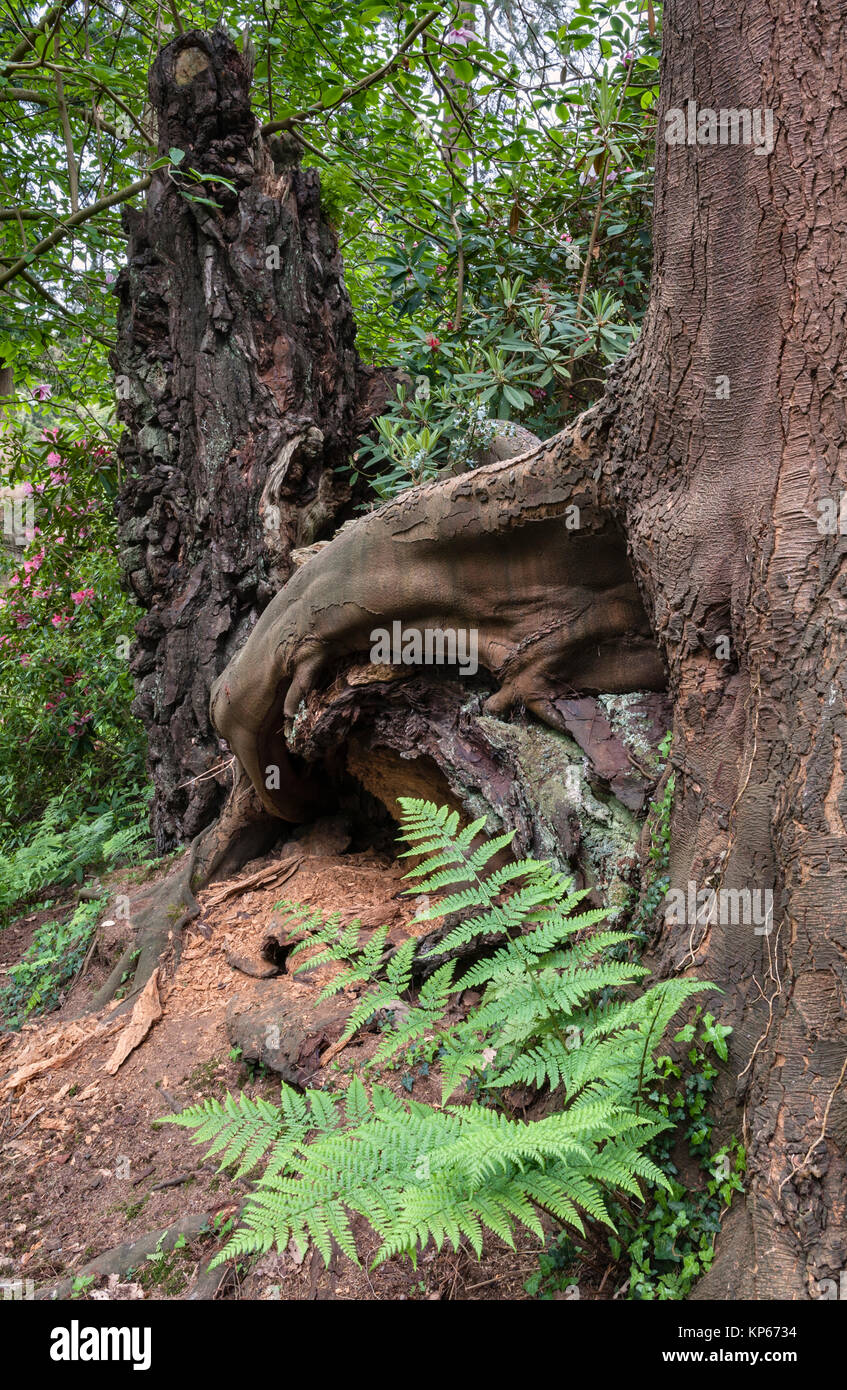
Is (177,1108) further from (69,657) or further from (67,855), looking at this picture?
(69,657)

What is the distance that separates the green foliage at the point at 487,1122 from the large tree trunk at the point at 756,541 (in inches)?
10.6

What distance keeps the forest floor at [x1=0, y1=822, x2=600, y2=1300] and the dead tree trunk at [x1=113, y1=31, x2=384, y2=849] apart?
1.23m

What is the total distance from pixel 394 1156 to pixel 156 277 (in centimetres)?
557

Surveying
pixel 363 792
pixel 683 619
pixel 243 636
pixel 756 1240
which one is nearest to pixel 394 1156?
pixel 756 1240

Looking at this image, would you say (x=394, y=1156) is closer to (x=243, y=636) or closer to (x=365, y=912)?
(x=365, y=912)

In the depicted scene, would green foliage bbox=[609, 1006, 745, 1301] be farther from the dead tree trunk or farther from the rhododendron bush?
the rhododendron bush

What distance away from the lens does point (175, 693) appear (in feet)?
19.0

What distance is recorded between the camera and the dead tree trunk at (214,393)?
554cm

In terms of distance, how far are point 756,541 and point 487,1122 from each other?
1685mm

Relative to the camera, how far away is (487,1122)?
2.00 metres

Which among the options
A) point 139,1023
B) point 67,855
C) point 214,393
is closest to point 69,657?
point 67,855

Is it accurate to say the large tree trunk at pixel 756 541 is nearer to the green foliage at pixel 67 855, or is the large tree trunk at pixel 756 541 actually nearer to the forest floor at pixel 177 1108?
the forest floor at pixel 177 1108

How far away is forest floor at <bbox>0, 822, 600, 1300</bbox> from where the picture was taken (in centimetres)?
254

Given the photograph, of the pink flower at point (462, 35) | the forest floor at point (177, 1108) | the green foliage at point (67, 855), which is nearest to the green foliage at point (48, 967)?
the forest floor at point (177, 1108)
